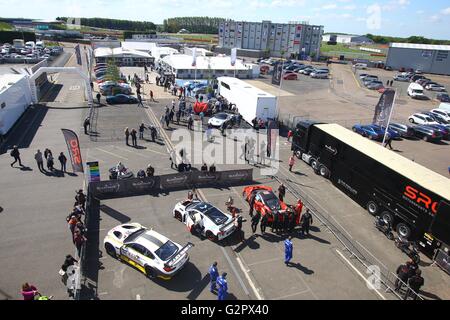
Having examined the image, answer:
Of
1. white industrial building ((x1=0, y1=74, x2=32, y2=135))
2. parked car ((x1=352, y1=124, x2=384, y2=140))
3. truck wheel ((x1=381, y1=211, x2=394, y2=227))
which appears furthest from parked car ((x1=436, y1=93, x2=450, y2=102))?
white industrial building ((x1=0, y1=74, x2=32, y2=135))

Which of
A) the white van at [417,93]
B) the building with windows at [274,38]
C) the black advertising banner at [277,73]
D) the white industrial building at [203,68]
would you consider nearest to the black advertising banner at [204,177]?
the black advertising banner at [277,73]

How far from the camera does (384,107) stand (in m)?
27.4

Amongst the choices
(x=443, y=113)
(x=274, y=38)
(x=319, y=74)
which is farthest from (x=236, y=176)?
(x=274, y=38)

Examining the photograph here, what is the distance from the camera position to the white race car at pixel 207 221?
48.8ft

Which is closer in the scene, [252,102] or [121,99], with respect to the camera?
[252,102]

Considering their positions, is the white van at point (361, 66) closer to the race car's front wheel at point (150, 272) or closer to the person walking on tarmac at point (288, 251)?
the person walking on tarmac at point (288, 251)

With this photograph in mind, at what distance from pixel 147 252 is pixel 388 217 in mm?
12067

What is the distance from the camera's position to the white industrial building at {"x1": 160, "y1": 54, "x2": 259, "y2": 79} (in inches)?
2075

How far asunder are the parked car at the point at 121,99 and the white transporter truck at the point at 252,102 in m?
11.6

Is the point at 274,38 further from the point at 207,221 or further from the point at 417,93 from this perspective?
the point at 207,221

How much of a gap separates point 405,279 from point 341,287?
7.86 feet

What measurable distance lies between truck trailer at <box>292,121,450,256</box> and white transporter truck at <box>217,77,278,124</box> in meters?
8.14

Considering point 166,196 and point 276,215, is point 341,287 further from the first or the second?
point 166,196
